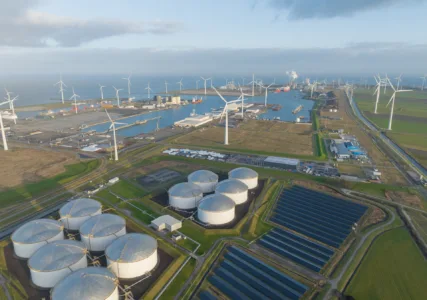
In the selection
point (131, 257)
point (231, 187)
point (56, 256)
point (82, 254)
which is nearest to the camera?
point (56, 256)

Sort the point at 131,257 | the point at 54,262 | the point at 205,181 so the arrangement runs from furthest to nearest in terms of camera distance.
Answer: the point at 205,181
the point at 131,257
the point at 54,262

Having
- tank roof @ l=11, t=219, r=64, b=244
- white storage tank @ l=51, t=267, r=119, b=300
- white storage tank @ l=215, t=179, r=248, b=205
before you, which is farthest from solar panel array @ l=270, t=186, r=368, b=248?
tank roof @ l=11, t=219, r=64, b=244

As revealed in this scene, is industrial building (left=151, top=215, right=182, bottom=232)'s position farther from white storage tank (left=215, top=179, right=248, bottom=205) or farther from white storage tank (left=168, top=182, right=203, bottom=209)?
white storage tank (left=215, top=179, right=248, bottom=205)

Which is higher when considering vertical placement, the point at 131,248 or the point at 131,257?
the point at 131,248

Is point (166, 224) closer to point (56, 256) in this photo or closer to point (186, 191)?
point (186, 191)

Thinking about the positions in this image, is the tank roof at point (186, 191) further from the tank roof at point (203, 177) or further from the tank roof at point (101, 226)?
the tank roof at point (101, 226)

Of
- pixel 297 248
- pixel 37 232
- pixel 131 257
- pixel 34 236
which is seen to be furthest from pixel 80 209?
pixel 297 248

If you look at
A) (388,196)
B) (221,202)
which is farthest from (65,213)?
(388,196)
